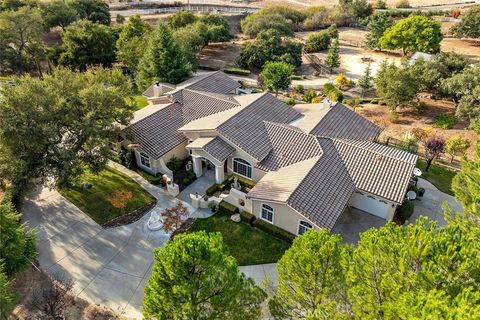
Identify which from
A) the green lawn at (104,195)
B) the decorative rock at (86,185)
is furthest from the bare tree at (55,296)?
the decorative rock at (86,185)

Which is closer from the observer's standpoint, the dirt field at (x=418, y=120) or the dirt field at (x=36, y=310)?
the dirt field at (x=36, y=310)

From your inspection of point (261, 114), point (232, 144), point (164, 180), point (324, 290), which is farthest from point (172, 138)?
point (324, 290)

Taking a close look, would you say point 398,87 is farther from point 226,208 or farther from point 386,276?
point 386,276

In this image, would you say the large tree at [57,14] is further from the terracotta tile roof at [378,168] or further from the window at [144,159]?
the terracotta tile roof at [378,168]

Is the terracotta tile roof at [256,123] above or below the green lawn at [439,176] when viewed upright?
above

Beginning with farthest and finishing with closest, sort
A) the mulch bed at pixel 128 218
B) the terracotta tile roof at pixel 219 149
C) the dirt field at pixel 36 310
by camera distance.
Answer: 1. the terracotta tile roof at pixel 219 149
2. the mulch bed at pixel 128 218
3. the dirt field at pixel 36 310

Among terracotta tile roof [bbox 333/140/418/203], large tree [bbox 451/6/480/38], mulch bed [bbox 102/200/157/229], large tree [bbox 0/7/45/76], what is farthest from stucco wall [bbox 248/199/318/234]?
large tree [bbox 451/6/480/38]

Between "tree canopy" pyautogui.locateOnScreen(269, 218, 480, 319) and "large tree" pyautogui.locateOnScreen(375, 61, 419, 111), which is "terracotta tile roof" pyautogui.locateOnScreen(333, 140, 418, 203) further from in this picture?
"large tree" pyautogui.locateOnScreen(375, 61, 419, 111)
